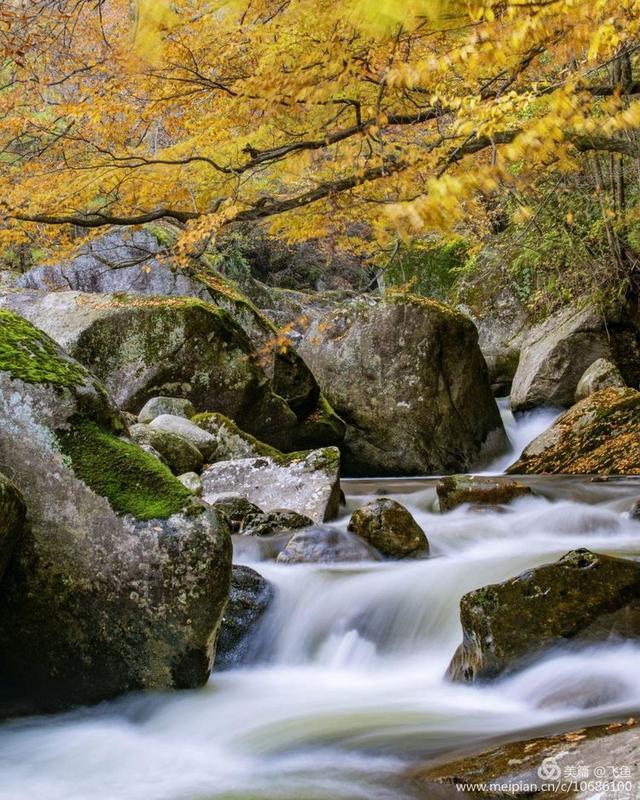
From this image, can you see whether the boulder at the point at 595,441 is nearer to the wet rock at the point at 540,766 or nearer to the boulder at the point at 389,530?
the boulder at the point at 389,530

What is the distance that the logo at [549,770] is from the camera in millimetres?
2642

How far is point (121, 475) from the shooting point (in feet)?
14.3

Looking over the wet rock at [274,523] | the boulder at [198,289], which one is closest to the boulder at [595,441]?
the boulder at [198,289]

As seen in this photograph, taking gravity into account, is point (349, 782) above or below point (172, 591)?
below

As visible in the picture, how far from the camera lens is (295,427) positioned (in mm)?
12367

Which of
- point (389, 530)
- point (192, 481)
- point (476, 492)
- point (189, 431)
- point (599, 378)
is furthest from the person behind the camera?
point (599, 378)

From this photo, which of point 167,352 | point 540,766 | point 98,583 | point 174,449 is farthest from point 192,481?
point 540,766

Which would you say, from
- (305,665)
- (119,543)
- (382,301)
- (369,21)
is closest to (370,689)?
(305,665)

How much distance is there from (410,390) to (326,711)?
849 cm

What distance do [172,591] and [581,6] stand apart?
392 centimetres

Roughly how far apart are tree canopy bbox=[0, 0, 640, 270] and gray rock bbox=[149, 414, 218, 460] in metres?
2.60

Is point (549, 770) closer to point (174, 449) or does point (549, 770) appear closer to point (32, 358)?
point (32, 358)

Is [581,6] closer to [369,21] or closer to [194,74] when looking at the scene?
[369,21]

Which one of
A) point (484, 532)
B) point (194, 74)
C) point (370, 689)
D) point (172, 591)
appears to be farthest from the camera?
point (484, 532)
